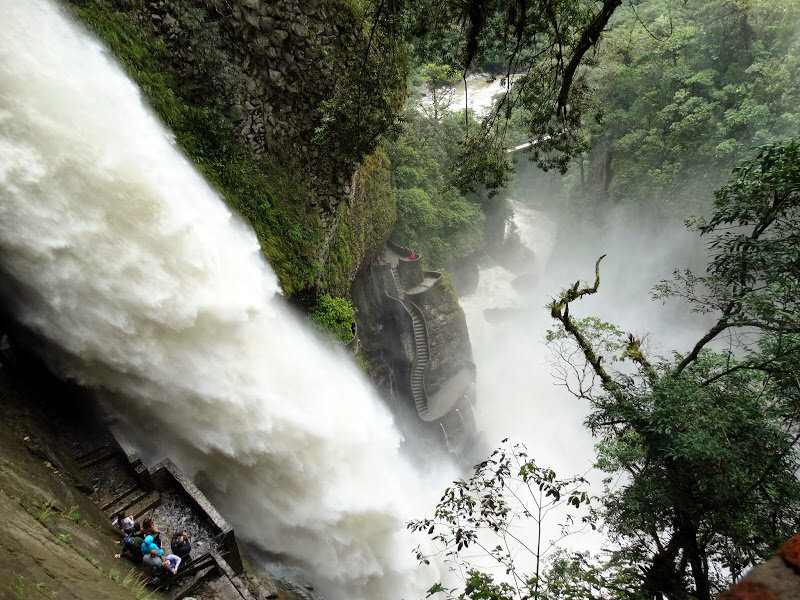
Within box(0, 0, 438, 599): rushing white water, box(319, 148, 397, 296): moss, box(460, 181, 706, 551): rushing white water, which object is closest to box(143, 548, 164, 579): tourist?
box(0, 0, 438, 599): rushing white water

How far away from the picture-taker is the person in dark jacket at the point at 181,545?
19.9ft

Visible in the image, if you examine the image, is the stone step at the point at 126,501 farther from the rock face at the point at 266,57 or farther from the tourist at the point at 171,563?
the rock face at the point at 266,57

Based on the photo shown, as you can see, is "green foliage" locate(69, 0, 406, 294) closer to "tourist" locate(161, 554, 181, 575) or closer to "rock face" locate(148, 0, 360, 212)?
"rock face" locate(148, 0, 360, 212)

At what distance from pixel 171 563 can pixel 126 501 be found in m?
1.31

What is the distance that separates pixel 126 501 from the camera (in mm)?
6660

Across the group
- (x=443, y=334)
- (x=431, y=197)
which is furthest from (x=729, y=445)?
(x=431, y=197)

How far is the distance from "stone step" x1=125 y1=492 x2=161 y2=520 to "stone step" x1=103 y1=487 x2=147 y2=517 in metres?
0.04

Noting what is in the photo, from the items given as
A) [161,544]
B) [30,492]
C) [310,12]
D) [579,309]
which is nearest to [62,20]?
[310,12]

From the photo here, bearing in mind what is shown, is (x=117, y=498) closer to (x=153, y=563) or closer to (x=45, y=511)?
(x=153, y=563)

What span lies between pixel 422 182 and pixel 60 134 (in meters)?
14.9

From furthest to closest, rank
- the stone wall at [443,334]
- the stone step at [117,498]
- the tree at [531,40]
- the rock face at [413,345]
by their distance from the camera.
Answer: the stone wall at [443,334], the rock face at [413,345], the stone step at [117,498], the tree at [531,40]

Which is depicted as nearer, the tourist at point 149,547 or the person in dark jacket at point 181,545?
the tourist at point 149,547

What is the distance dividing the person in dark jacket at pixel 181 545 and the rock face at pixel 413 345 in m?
10.2

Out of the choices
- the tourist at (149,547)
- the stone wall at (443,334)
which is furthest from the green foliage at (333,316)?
the stone wall at (443,334)
